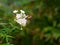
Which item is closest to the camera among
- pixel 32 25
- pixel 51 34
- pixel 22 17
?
pixel 22 17

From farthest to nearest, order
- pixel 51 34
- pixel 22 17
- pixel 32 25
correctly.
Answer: pixel 32 25 → pixel 51 34 → pixel 22 17

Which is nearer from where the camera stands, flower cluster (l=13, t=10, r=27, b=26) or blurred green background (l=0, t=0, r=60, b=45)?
flower cluster (l=13, t=10, r=27, b=26)

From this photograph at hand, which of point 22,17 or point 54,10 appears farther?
point 54,10

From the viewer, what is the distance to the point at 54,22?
433 cm

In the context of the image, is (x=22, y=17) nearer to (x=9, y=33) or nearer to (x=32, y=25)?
(x=9, y=33)

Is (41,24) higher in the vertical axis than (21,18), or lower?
higher

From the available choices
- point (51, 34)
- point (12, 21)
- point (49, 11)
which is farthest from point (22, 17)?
point (49, 11)

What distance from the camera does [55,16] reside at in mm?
4418

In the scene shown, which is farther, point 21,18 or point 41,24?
point 41,24

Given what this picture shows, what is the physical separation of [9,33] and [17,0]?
Answer: 8.04 feet

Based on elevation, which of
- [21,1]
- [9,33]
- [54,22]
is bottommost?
[9,33]

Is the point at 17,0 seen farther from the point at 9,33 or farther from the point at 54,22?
the point at 9,33

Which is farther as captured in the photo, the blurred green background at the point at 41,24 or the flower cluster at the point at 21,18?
the blurred green background at the point at 41,24

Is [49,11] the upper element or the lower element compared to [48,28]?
upper
